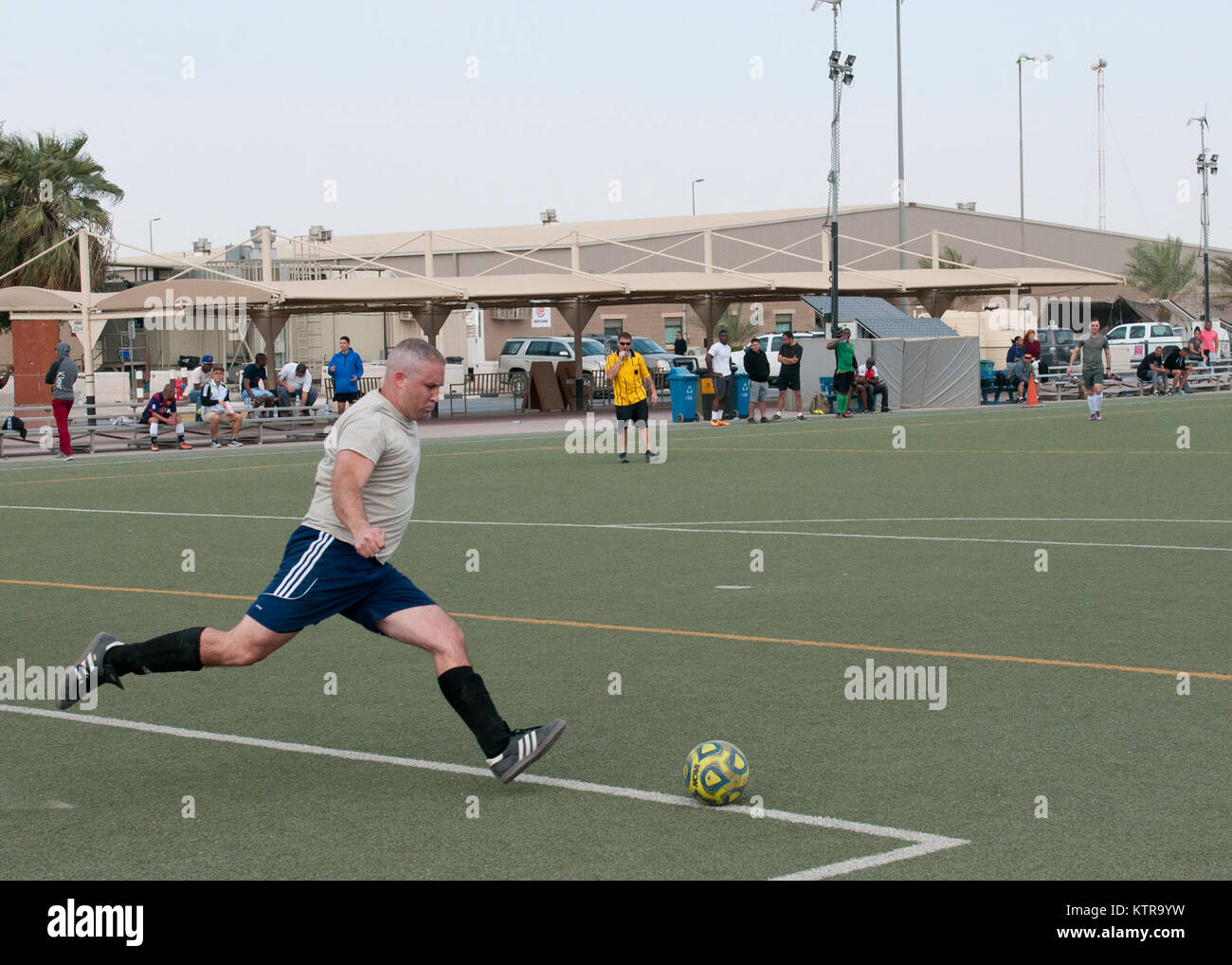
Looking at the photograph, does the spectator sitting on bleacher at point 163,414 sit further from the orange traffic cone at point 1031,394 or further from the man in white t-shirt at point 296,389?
the orange traffic cone at point 1031,394

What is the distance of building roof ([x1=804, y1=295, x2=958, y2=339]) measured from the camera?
133 feet

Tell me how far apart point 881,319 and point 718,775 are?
3638cm


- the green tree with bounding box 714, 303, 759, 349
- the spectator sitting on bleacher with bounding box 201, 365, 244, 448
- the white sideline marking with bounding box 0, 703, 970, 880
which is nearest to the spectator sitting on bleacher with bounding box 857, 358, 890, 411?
the spectator sitting on bleacher with bounding box 201, 365, 244, 448

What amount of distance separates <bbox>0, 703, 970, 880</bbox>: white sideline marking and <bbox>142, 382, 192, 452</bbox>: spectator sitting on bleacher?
22420 millimetres

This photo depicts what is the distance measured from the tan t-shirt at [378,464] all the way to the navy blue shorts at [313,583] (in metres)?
0.06

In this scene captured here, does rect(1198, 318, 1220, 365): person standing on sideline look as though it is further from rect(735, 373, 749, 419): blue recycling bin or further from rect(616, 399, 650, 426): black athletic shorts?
rect(616, 399, 650, 426): black athletic shorts

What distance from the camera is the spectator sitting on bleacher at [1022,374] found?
38.7 m

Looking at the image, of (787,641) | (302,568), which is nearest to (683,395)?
(787,641)

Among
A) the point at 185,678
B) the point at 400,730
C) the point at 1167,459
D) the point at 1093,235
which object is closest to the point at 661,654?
the point at 400,730

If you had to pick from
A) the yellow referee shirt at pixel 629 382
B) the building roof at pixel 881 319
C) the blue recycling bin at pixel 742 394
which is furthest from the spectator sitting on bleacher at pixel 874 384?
the yellow referee shirt at pixel 629 382

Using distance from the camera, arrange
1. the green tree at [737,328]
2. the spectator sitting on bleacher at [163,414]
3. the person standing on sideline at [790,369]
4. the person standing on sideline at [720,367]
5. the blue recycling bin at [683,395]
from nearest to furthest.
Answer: the spectator sitting on bleacher at [163,414] < the person standing on sideline at [720,367] < the person standing on sideline at [790,369] < the blue recycling bin at [683,395] < the green tree at [737,328]

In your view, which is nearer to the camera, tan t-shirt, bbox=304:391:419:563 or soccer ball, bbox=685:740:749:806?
soccer ball, bbox=685:740:749:806
